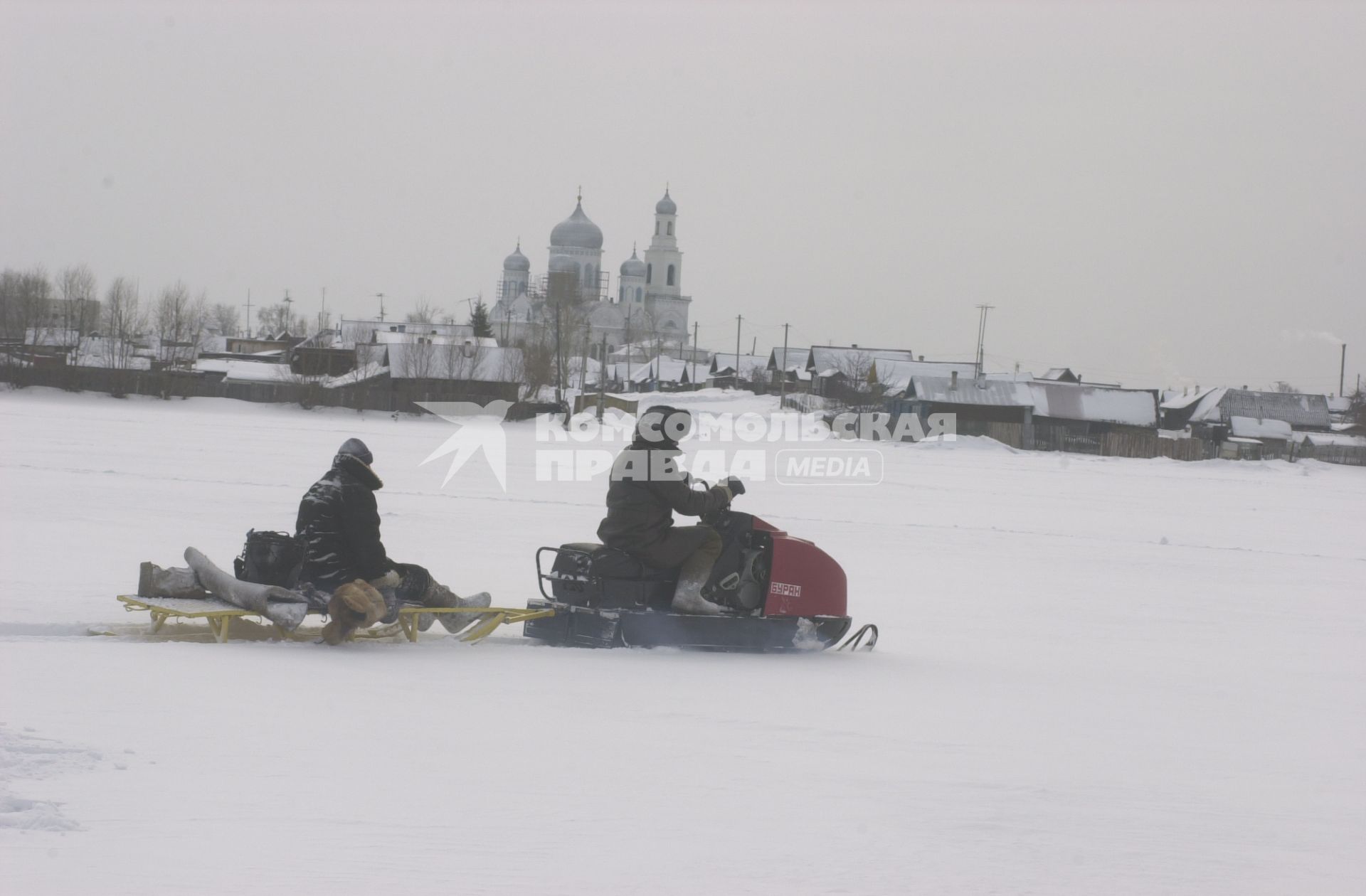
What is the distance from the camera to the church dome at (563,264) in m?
128

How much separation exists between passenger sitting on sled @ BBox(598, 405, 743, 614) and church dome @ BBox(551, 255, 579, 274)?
122536mm

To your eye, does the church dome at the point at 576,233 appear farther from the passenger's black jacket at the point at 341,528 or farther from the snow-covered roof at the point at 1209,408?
the passenger's black jacket at the point at 341,528

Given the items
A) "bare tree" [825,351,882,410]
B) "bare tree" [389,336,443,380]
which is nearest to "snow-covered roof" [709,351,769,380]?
"bare tree" [825,351,882,410]

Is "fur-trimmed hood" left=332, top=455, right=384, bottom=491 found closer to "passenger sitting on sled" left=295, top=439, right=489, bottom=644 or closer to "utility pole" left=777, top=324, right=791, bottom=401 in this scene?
"passenger sitting on sled" left=295, top=439, right=489, bottom=644

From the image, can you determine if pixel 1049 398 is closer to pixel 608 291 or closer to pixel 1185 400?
pixel 1185 400

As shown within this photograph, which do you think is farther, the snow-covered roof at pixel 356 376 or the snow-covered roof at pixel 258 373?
the snow-covered roof at pixel 258 373

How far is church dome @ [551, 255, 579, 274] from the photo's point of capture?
128250 mm

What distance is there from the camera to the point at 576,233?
130375 mm

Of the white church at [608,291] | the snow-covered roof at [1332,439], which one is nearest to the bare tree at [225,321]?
the white church at [608,291]

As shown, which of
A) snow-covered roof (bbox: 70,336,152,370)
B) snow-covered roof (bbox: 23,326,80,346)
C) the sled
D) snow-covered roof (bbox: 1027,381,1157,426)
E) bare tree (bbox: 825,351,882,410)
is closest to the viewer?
the sled

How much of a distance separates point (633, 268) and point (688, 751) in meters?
135

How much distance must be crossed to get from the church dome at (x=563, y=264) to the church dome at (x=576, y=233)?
4.15ft
